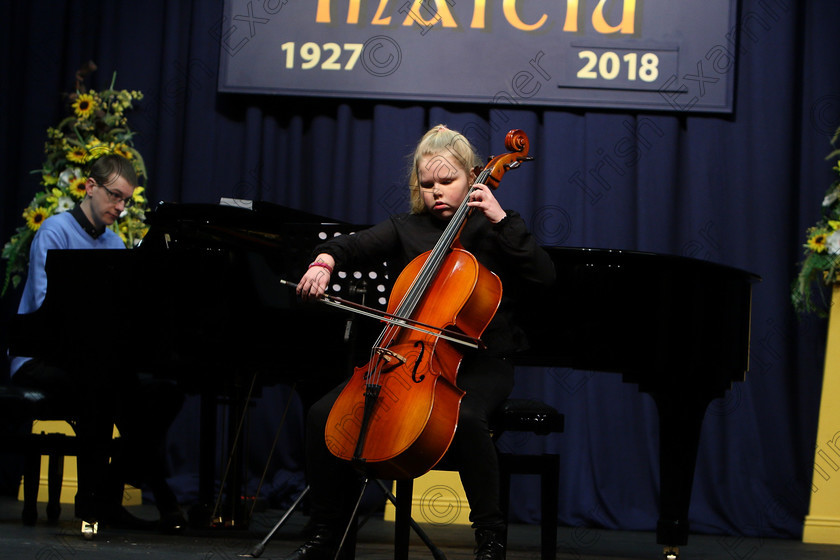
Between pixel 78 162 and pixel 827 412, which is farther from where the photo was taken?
pixel 78 162

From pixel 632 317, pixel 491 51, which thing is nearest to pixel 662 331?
pixel 632 317

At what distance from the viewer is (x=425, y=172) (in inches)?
97.4

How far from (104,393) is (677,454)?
1826 mm

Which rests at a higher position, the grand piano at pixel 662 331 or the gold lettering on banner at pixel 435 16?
the gold lettering on banner at pixel 435 16

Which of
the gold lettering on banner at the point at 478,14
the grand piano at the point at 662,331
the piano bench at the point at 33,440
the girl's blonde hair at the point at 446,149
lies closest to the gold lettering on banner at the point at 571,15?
the gold lettering on banner at the point at 478,14

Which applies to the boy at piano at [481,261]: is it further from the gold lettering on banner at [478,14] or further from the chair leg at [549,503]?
the gold lettering on banner at [478,14]

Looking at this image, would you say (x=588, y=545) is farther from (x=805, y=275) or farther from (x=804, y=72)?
(x=804, y=72)

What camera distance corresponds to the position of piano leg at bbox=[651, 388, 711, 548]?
9.66 ft

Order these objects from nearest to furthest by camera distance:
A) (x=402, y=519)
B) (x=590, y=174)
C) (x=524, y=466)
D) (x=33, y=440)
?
(x=402, y=519), (x=524, y=466), (x=33, y=440), (x=590, y=174)

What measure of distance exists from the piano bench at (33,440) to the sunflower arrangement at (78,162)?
3.54 ft

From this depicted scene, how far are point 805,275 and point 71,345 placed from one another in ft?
9.78

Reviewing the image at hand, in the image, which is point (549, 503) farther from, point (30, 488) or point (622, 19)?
point (622, 19)

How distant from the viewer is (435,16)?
4648 millimetres

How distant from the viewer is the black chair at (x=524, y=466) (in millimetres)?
2322
